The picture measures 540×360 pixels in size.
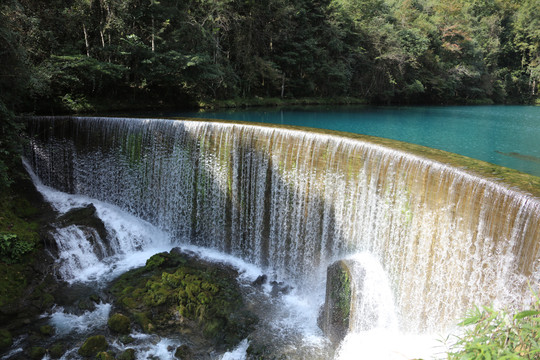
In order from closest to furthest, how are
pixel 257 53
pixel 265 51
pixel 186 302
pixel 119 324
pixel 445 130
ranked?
pixel 119 324, pixel 186 302, pixel 445 130, pixel 257 53, pixel 265 51

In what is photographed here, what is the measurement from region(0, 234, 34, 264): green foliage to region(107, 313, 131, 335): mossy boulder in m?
2.56

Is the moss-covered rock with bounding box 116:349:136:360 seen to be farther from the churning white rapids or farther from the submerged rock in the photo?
the submerged rock

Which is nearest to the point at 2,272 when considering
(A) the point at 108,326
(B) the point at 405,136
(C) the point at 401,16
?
(A) the point at 108,326

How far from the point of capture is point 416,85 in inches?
1089

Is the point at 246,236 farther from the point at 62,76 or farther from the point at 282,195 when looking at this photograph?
the point at 62,76

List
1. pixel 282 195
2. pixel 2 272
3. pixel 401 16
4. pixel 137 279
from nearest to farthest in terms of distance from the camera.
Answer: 1. pixel 2 272
2. pixel 137 279
3. pixel 282 195
4. pixel 401 16

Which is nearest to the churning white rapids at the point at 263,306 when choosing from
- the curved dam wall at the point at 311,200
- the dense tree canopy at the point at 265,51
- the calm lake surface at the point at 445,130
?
the curved dam wall at the point at 311,200

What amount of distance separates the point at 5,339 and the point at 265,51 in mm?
19705

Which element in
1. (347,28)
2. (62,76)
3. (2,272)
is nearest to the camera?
(2,272)

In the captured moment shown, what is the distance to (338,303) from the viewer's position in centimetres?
633

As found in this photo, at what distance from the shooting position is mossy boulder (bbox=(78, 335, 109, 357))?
5.91 m

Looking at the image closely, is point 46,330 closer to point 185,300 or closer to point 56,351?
point 56,351

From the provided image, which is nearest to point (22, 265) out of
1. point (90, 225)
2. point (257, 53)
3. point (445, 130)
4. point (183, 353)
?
point (90, 225)

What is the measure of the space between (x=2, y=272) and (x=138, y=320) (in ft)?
9.43
